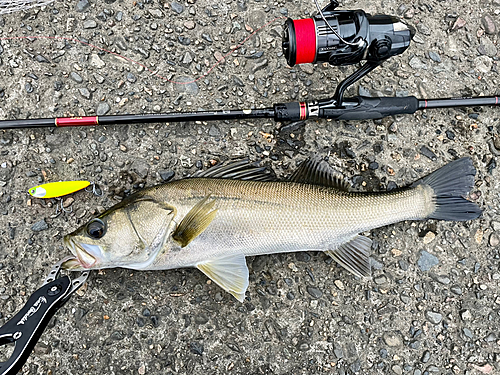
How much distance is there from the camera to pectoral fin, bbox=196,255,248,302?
7.95 ft

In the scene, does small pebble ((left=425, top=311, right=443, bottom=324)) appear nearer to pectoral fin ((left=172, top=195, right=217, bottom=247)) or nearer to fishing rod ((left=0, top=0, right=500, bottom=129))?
fishing rod ((left=0, top=0, right=500, bottom=129))

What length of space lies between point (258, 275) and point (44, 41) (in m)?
2.31

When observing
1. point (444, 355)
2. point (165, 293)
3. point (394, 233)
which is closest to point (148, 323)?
point (165, 293)

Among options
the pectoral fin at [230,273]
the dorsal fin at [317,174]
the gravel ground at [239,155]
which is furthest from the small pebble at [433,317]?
the pectoral fin at [230,273]

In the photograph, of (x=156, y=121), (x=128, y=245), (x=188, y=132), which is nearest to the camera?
(x=128, y=245)

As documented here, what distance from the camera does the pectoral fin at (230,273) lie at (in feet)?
7.95

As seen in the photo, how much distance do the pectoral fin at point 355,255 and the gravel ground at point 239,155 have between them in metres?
0.18

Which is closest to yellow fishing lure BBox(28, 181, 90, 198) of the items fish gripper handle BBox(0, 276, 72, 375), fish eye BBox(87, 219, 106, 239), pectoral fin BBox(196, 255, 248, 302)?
fish eye BBox(87, 219, 106, 239)

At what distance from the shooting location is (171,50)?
9.23 feet

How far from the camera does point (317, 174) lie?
8.31 ft

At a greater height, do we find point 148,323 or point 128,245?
point 128,245

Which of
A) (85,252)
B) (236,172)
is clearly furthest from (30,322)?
(236,172)

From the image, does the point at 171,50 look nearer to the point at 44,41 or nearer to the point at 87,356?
the point at 44,41

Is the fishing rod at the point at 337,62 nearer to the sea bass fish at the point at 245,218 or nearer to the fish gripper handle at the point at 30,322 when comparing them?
the sea bass fish at the point at 245,218
